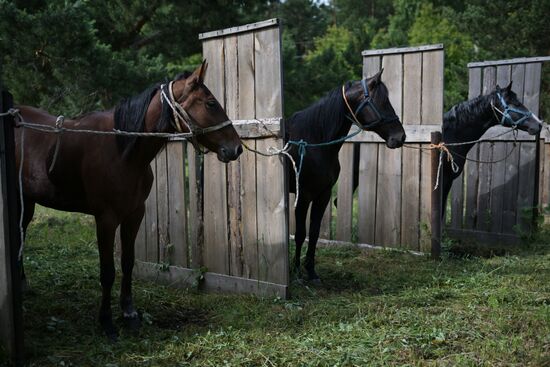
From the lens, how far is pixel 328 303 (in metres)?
4.41

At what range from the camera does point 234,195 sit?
4.75 m

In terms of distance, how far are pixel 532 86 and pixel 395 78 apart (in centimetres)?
184

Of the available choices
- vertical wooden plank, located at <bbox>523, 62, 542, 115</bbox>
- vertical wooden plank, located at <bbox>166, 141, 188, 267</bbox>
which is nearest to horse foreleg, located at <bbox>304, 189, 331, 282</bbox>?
vertical wooden plank, located at <bbox>166, 141, 188, 267</bbox>

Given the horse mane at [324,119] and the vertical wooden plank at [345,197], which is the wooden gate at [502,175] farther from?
the horse mane at [324,119]

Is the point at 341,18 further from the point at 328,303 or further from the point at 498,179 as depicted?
the point at 328,303

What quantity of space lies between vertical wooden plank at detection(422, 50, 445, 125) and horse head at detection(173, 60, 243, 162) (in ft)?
10.2

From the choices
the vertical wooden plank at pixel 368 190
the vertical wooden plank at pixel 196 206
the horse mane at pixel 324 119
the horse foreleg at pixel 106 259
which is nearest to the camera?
the horse foreleg at pixel 106 259

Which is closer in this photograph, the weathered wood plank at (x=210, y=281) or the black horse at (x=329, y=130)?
the weathered wood plank at (x=210, y=281)

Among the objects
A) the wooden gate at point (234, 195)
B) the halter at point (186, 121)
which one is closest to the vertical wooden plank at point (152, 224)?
the wooden gate at point (234, 195)

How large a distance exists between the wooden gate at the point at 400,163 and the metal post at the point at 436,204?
5.8 inches

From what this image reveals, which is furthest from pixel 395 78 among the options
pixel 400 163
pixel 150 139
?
pixel 150 139

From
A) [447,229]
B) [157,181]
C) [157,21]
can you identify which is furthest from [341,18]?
[157,181]

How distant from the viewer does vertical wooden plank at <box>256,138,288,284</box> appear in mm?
4426

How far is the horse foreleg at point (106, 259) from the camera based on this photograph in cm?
382
